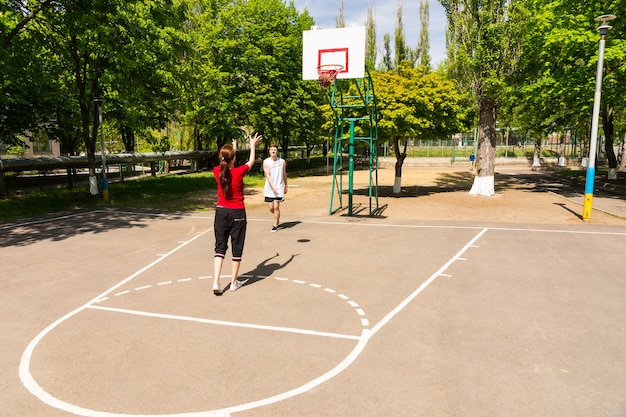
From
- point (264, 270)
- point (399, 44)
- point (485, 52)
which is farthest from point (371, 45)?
point (264, 270)

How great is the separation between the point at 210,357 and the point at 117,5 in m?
15.7

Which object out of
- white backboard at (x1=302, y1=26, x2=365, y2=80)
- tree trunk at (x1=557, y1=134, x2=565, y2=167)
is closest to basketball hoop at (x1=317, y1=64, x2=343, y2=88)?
white backboard at (x1=302, y1=26, x2=365, y2=80)

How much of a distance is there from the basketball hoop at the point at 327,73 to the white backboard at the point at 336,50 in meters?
0.20

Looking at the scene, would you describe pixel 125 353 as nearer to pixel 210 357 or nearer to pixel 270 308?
pixel 210 357

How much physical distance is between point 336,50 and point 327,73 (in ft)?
3.36

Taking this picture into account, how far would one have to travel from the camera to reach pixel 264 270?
8219 millimetres

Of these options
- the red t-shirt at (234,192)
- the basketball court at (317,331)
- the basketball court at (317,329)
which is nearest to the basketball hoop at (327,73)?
the basketball court at (317,329)

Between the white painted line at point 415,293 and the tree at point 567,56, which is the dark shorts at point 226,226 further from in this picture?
the tree at point 567,56

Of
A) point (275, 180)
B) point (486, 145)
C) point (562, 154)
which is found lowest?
point (275, 180)

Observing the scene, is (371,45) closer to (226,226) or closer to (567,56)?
(567,56)

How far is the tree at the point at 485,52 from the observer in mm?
18594

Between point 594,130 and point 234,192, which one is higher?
point 594,130

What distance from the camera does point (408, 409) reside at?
380cm

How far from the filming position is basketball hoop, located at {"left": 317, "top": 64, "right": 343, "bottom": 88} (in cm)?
1317
